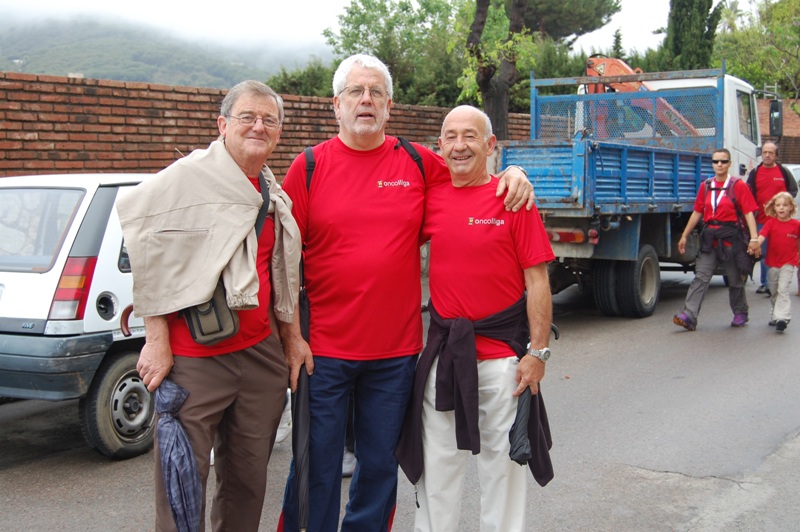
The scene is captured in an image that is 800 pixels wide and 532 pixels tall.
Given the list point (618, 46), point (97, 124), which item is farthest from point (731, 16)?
point (97, 124)

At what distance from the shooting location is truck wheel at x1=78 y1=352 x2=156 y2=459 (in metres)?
4.85

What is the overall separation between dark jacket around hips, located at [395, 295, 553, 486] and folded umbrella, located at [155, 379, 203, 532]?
2.71 ft

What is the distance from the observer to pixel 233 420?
311 cm

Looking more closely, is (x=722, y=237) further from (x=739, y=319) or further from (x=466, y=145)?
(x=466, y=145)

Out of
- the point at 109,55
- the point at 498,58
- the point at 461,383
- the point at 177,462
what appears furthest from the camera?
the point at 109,55

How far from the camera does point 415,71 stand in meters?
18.8

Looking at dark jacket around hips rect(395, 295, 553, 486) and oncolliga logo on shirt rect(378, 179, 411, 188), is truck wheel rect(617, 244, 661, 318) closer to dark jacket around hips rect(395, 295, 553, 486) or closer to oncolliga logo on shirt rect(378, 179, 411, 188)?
dark jacket around hips rect(395, 295, 553, 486)

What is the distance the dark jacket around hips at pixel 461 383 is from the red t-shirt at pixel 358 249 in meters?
0.14

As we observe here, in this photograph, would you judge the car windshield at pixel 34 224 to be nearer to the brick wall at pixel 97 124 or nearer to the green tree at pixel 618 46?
the brick wall at pixel 97 124

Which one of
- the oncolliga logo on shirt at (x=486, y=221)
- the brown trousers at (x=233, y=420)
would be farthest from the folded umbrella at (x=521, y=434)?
the brown trousers at (x=233, y=420)

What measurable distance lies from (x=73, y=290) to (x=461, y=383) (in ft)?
8.34

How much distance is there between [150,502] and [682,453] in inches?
120

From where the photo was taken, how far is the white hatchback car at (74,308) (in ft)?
15.3

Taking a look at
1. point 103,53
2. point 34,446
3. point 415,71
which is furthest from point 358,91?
point 103,53
